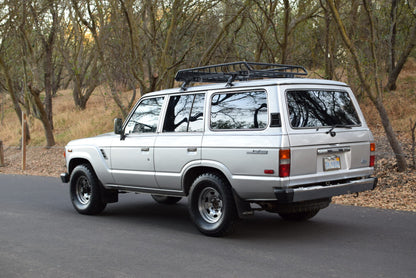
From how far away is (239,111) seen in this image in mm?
6852

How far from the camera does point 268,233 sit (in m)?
7.17

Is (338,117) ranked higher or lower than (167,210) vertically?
higher

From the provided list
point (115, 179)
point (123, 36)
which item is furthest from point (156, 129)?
point (123, 36)

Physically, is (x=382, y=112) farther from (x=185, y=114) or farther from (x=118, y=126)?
(x=118, y=126)

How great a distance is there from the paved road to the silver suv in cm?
45

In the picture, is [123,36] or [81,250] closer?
[81,250]

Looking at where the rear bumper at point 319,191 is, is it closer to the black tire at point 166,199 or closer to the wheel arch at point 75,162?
the black tire at point 166,199

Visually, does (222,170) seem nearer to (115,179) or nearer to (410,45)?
(115,179)

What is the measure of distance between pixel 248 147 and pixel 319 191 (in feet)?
3.35

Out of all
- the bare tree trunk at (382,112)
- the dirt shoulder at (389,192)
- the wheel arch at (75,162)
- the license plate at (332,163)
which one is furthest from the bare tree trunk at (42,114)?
the license plate at (332,163)

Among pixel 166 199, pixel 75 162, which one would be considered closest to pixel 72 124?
pixel 75 162

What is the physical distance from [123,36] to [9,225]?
39.1ft

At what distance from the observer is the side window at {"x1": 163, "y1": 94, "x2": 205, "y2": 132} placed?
736cm

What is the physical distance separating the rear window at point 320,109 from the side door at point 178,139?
4.49 ft
